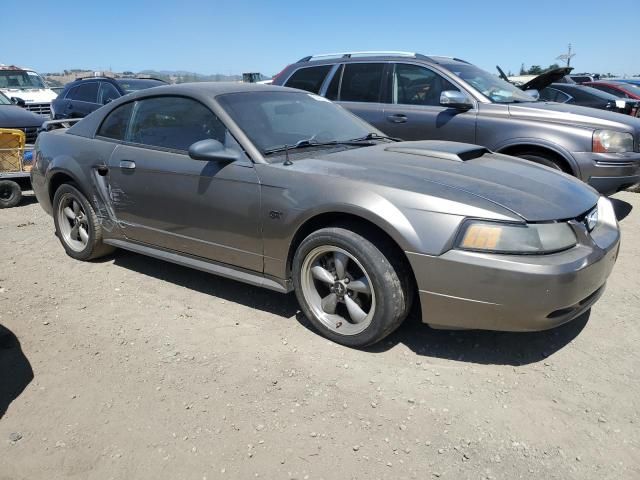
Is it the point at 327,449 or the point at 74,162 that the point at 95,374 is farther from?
the point at 74,162

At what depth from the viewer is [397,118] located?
6.12 metres

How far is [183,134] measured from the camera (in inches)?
157

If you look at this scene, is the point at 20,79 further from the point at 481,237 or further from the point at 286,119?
the point at 481,237

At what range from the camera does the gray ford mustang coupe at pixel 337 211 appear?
111 inches

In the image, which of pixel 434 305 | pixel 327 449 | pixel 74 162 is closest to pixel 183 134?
pixel 74 162

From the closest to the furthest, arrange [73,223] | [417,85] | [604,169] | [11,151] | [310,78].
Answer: [73,223]
[604,169]
[417,85]
[310,78]
[11,151]

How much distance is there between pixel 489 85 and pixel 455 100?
2.90ft

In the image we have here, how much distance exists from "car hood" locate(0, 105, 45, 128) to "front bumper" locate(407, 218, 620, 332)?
8.68 m

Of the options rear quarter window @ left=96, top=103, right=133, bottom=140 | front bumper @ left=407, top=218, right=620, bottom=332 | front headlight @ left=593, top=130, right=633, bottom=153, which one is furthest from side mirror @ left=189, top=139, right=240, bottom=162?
front headlight @ left=593, top=130, right=633, bottom=153

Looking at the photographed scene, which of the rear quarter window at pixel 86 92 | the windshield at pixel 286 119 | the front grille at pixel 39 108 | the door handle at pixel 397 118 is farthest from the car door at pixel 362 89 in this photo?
the front grille at pixel 39 108

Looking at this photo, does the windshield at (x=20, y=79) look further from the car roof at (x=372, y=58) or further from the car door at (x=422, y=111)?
the car door at (x=422, y=111)

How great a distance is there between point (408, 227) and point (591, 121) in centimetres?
355

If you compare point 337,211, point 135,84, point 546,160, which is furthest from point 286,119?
point 135,84

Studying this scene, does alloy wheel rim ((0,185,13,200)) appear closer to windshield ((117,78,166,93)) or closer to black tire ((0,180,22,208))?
black tire ((0,180,22,208))
